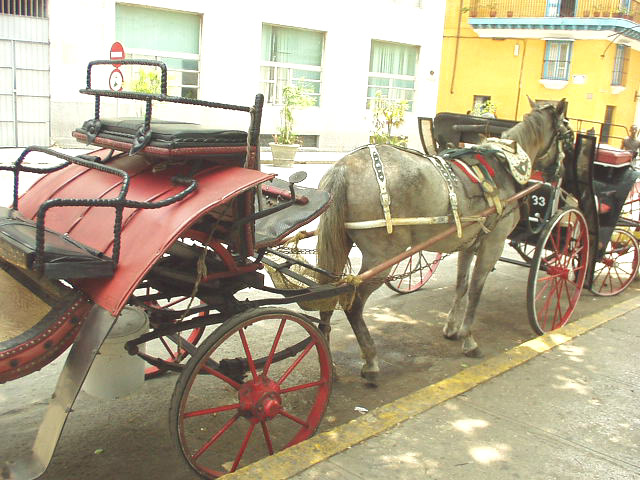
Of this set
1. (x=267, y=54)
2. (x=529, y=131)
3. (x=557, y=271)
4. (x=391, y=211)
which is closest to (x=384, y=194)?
(x=391, y=211)

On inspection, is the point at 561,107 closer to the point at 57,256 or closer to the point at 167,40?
the point at 57,256

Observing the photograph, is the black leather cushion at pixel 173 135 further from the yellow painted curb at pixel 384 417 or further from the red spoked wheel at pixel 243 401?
the yellow painted curb at pixel 384 417

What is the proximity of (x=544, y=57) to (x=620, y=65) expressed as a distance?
3223mm

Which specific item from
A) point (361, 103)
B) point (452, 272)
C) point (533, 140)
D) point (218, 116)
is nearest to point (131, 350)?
point (533, 140)

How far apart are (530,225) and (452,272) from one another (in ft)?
6.12

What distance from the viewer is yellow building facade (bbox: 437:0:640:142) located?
2606 centimetres

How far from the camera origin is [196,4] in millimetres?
16094

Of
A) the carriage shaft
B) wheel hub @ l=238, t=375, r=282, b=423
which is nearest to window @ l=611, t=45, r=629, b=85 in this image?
the carriage shaft

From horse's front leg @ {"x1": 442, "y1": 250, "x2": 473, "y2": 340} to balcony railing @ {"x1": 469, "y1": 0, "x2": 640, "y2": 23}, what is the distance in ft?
78.5

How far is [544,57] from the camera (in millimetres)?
27203

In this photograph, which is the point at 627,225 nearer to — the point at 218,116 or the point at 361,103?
the point at 218,116

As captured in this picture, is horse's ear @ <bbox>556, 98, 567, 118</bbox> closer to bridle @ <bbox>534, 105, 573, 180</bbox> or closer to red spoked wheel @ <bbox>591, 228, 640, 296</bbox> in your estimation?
bridle @ <bbox>534, 105, 573, 180</bbox>

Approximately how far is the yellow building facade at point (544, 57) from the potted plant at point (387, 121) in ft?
30.8

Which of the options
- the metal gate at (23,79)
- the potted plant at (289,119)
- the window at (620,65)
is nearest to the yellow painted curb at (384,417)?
the potted plant at (289,119)
